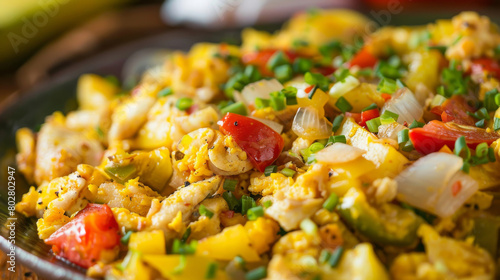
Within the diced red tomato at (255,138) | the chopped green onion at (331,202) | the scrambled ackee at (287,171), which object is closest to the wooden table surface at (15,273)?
the scrambled ackee at (287,171)

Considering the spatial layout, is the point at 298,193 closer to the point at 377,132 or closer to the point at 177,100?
the point at 377,132

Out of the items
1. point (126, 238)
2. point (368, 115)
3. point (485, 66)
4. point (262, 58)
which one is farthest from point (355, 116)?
Result: point (126, 238)

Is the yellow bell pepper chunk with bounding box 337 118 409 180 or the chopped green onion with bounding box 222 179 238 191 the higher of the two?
the yellow bell pepper chunk with bounding box 337 118 409 180

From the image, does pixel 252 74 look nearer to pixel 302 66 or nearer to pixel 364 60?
pixel 302 66

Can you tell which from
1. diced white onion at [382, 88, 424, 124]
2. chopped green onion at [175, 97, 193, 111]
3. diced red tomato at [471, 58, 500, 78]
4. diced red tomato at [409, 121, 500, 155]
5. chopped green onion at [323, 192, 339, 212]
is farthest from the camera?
diced red tomato at [471, 58, 500, 78]

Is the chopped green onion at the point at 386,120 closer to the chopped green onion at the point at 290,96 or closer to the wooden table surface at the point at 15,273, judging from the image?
the chopped green onion at the point at 290,96

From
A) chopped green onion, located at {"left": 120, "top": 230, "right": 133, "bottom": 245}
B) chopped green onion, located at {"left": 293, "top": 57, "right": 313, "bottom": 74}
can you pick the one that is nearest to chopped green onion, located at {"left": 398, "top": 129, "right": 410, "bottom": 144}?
chopped green onion, located at {"left": 293, "top": 57, "right": 313, "bottom": 74}

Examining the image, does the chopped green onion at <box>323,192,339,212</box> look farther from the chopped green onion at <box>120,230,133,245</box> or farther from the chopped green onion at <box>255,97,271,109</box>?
the chopped green onion at <box>120,230,133,245</box>

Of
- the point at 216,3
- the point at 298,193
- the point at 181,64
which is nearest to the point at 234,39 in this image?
the point at 216,3
